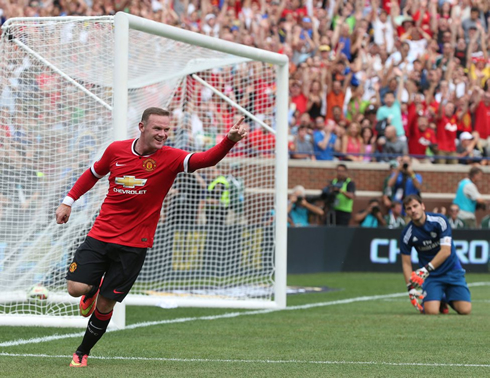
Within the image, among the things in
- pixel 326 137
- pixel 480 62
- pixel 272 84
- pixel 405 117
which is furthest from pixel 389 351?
pixel 480 62

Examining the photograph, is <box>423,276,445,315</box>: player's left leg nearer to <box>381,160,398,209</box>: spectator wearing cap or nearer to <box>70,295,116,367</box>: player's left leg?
<box>70,295,116,367</box>: player's left leg

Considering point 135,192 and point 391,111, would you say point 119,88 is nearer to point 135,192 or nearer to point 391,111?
point 135,192

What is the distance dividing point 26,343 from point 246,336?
2144 millimetres

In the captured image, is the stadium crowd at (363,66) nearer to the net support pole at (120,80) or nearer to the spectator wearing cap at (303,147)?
the spectator wearing cap at (303,147)

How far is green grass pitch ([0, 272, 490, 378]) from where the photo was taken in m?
7.07

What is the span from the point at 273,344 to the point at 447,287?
4021mm

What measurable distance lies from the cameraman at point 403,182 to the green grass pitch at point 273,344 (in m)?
6.88

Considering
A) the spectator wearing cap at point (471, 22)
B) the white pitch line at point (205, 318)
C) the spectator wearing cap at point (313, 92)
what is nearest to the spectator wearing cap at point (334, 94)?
the spectator wearing cap at point (313, 92)

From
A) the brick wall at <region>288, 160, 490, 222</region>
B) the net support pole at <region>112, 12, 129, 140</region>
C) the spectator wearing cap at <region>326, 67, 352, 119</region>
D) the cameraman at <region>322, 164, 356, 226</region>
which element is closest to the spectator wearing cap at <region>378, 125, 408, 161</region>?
the brick wall at <region>288, 160, 490, 222</region>

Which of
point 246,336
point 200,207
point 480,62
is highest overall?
point 480,62

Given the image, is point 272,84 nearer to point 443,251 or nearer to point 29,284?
point 443,251

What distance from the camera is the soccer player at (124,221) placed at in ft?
23.4

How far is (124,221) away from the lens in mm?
7230

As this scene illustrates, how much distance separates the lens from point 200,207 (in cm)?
1448
